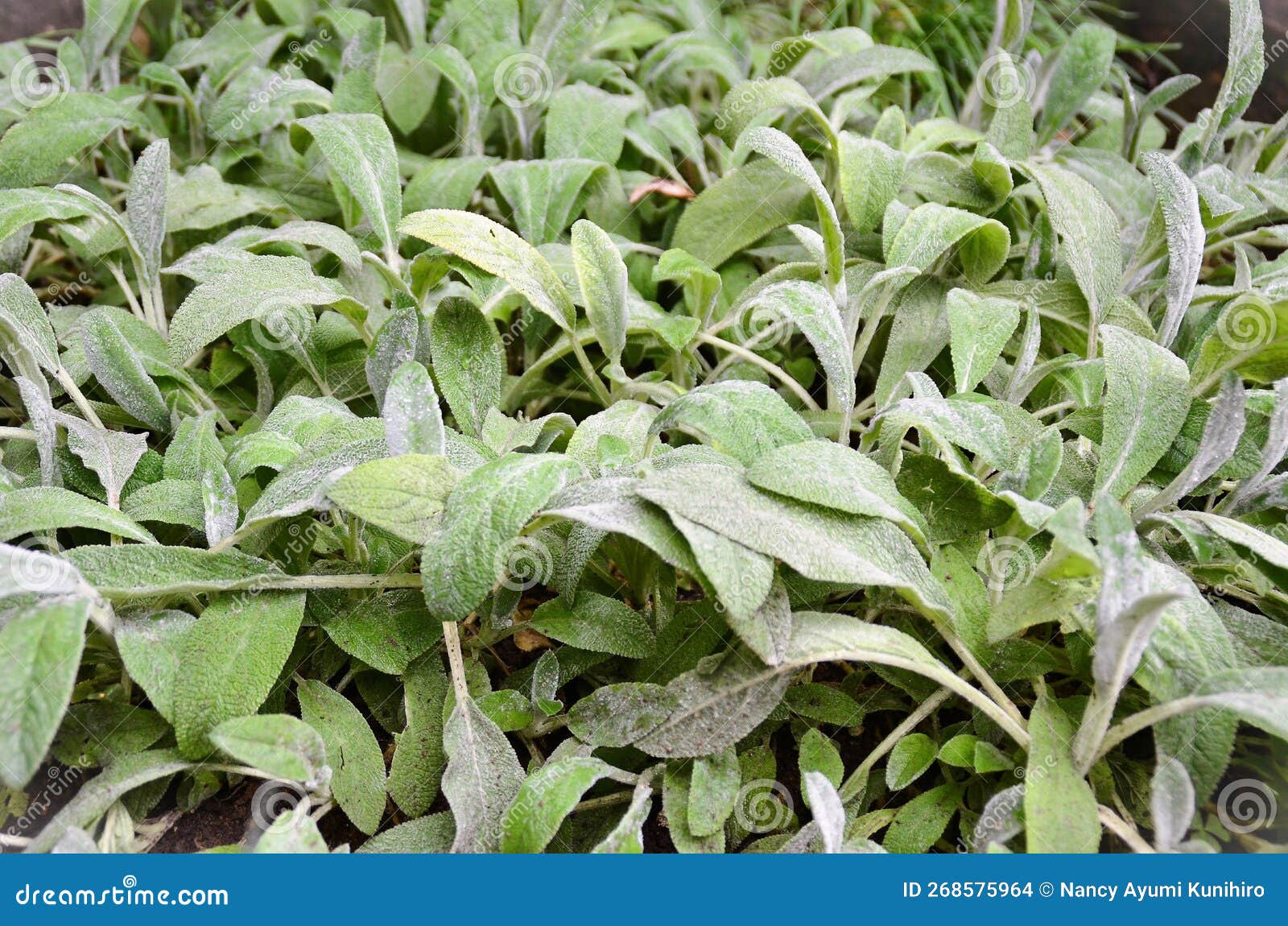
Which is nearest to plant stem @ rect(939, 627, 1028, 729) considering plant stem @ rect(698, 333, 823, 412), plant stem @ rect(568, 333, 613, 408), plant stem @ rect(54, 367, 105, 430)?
plant stem @ rect(698, 333, 823, 412)

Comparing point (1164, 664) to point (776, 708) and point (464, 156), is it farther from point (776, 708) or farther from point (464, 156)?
point (464, 156)

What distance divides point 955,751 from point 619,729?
0.27 metres

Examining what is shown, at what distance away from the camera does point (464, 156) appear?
4.91 ft

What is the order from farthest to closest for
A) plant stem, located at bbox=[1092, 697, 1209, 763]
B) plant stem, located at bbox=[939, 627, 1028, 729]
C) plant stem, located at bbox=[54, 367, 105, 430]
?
1. plant stem, located at bbox=[54, 367, 105, 430]
2. plant stem, located at bbox=[939, 627, 1028, 729]
3. plant stem, located at bbox=[1092, 697, 1209, 763]

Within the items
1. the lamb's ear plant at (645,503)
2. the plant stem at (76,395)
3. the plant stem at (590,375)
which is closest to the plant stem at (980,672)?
the lamb's ear plant at (645,503)

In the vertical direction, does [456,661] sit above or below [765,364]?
below

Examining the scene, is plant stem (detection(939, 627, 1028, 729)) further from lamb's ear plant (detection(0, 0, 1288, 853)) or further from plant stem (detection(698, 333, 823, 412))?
plant stem (detection(698, 333, 823, 412))

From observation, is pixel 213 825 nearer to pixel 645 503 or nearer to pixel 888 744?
pixel 645 503

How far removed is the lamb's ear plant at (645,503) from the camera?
78 cm

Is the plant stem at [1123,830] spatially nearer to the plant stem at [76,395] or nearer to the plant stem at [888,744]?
the plant stem at [888,744]

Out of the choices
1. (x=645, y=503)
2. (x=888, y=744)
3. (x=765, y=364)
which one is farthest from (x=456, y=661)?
(x=765, y=364)

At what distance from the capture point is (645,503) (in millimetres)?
808

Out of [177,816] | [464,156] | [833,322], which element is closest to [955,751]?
[833,322]

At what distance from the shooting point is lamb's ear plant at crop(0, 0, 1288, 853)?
0.78 meters
